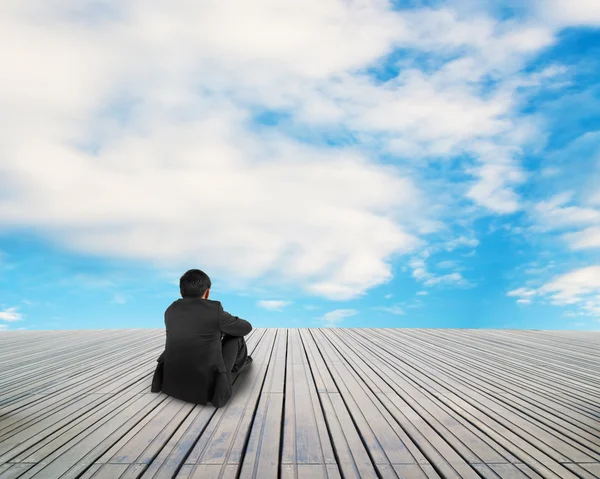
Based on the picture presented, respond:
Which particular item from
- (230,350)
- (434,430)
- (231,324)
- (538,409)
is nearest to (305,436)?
(434,430)

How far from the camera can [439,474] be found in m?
1.90

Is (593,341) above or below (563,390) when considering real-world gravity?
above

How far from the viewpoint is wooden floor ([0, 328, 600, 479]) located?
1979 millimetres

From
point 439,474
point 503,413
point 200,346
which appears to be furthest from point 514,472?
point 200,346

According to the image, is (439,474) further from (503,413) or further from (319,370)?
(319,370)

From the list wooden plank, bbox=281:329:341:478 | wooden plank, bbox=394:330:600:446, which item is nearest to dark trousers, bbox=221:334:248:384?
wooden plank, bbox=281:329:341:478

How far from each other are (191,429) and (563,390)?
134 inches

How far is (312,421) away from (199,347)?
955 mm

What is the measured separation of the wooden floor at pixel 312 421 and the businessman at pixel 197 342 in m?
0.13

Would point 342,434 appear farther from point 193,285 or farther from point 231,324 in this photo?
point 193,285

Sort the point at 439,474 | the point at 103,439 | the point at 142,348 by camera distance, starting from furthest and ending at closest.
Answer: the point at 142,348 < the point at 103,439 < the point at 439,474

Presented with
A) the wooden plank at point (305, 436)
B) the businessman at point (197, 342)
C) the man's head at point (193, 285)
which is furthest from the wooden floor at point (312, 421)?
the man's head at point (193, 285)

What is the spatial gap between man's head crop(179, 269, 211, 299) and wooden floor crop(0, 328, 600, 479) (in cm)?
82

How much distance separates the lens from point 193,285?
9.63 feet
